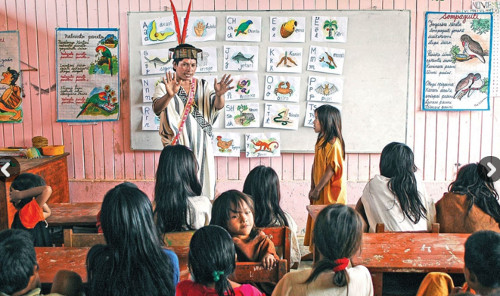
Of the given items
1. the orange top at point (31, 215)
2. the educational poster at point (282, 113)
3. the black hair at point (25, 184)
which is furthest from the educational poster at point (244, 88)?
the orange top at point (31, 215)

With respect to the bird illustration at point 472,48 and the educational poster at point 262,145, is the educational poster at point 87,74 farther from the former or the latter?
the bird illustration at point 472,48

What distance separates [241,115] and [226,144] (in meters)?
0.29

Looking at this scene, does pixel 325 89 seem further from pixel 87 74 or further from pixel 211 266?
pixel 211 266

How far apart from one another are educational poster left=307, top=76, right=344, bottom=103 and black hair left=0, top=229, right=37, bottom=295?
10.4 feet

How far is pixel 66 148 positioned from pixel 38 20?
1.16 m

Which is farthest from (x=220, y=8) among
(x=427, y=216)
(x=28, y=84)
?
(x=427, y=216)

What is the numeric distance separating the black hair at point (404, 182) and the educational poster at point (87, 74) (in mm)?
2639

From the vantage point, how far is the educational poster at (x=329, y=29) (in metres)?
4.16

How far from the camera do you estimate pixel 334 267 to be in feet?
4.74

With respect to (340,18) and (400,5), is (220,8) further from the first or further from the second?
(400,5)

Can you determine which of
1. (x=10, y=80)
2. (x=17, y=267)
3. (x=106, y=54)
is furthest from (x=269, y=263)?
(x=10, y=80)

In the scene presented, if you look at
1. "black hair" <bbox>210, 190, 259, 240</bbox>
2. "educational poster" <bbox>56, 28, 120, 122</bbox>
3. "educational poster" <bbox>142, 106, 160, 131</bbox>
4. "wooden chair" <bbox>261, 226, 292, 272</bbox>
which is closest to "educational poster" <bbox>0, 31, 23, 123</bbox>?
"educational poster" <bbox>56, 28, 120, 122</bbox>

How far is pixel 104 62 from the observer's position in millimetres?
4289

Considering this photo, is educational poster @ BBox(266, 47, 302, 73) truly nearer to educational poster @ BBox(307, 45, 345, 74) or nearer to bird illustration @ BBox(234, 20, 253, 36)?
educational poster @ BBox(307, 45, 345, 74)
